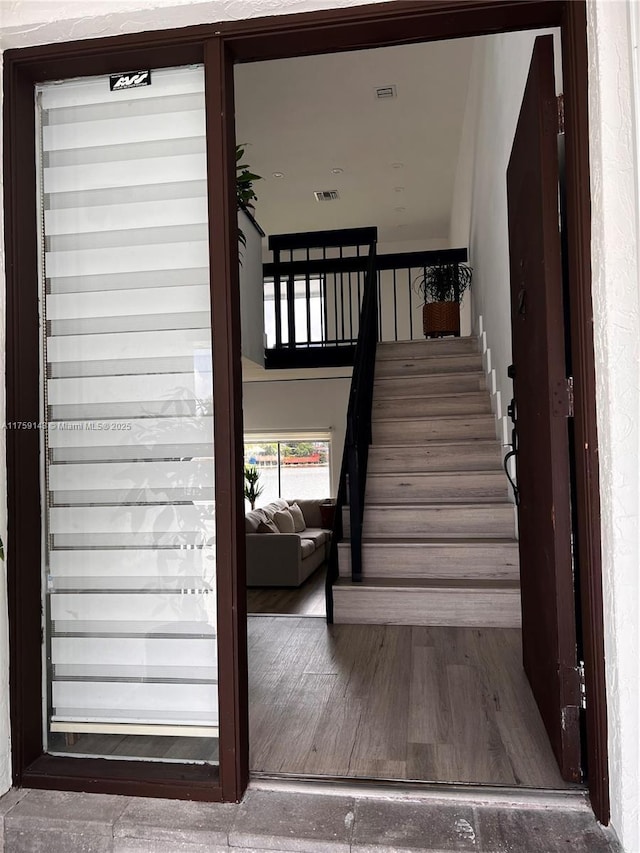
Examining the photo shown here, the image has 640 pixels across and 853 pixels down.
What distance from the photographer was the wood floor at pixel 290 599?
15.7 ft

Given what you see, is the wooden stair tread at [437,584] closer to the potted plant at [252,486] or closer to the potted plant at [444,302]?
the potted plant at [444,302]

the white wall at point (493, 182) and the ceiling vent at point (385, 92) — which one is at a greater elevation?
the ceiling vent at point (385, 92)

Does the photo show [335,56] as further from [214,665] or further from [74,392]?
[214,665]

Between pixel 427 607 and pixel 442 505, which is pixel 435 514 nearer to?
pixel 442 505

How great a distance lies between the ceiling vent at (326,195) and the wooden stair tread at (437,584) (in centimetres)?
623

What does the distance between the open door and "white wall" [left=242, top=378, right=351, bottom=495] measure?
298 inches

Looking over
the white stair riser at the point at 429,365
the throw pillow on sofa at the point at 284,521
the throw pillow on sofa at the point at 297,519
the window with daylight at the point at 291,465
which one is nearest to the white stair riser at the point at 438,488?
the white stair riser at the point at 429,365

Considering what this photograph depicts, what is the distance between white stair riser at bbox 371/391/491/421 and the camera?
548 centimetres

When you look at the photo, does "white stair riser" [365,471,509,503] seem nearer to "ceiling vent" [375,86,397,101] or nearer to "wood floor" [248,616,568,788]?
"wood floor" [248,616,568,788]

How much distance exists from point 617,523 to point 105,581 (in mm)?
1489

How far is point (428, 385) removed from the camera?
5895 mm

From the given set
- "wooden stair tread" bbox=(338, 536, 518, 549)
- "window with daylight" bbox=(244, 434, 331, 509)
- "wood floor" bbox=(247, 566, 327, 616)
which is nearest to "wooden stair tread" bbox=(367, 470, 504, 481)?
"wooden stair tread" bbox=(338, 536, 518, 549)

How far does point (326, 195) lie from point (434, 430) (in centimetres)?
483

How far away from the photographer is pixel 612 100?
166 centimetres
